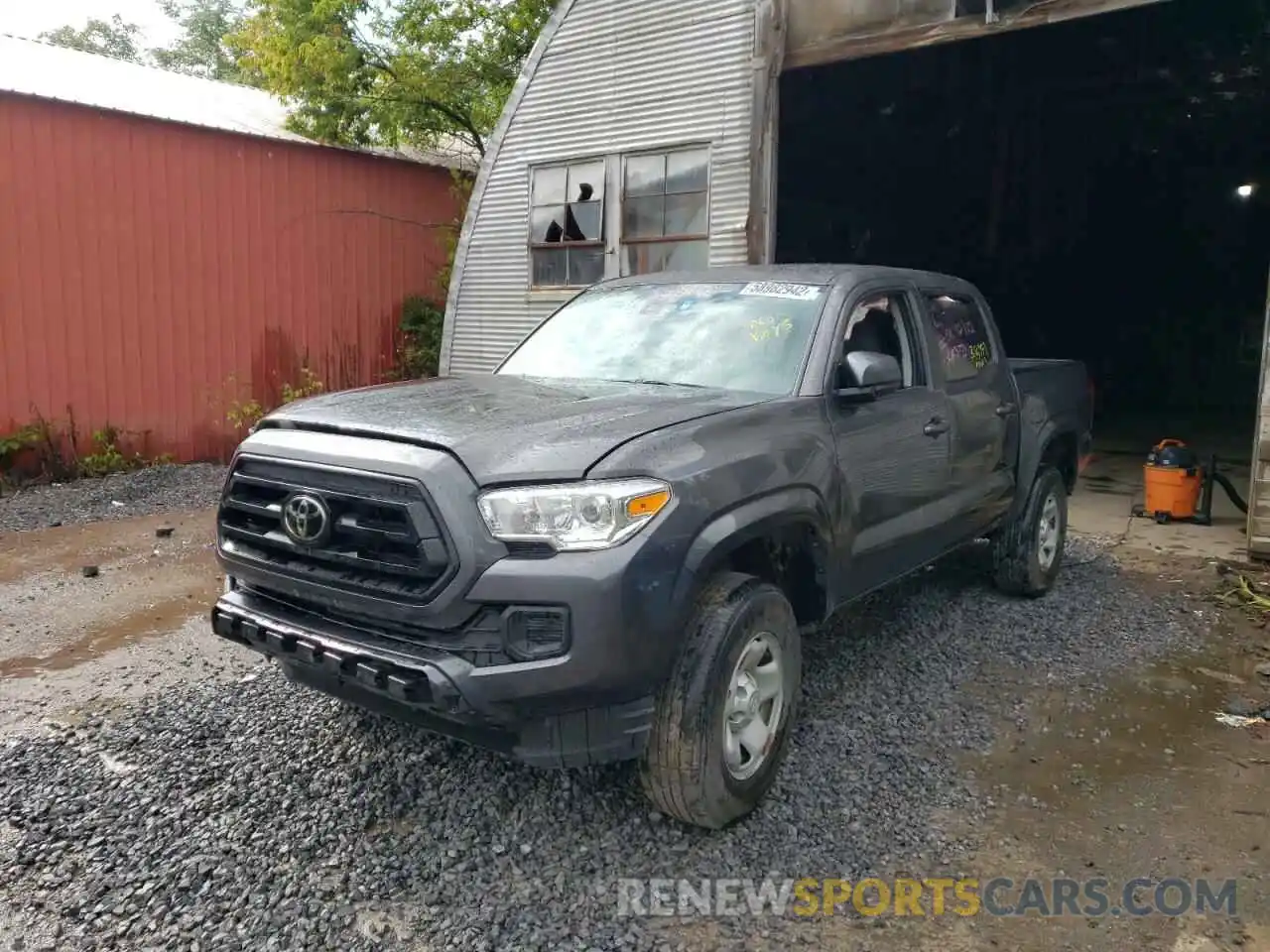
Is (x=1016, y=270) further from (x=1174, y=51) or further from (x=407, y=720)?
(x=407, y=720)

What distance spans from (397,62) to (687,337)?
438 inches

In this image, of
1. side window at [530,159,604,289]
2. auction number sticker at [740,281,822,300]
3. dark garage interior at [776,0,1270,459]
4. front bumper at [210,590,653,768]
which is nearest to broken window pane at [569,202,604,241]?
side window at [530,159,604,289]

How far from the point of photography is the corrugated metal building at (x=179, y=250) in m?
9.21

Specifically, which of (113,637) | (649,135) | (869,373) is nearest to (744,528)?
(869,373)

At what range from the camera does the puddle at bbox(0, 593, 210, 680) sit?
188 inches

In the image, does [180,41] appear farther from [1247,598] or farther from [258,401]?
[1247,598]

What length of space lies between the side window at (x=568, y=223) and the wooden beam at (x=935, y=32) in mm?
2495

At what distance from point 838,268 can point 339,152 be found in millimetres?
9236

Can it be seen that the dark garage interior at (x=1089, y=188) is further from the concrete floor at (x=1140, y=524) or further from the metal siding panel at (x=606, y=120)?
the concrete floor at (x=1140, y=524)

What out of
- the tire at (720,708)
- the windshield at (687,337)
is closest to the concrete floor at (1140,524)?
the windshield at (687,337)

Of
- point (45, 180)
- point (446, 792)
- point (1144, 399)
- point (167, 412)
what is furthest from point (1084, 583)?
point (1144, 399)

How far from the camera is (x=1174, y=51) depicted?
1220 centimetres

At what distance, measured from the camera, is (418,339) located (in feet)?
42.0

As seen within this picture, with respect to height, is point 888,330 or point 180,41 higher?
point 180,41
